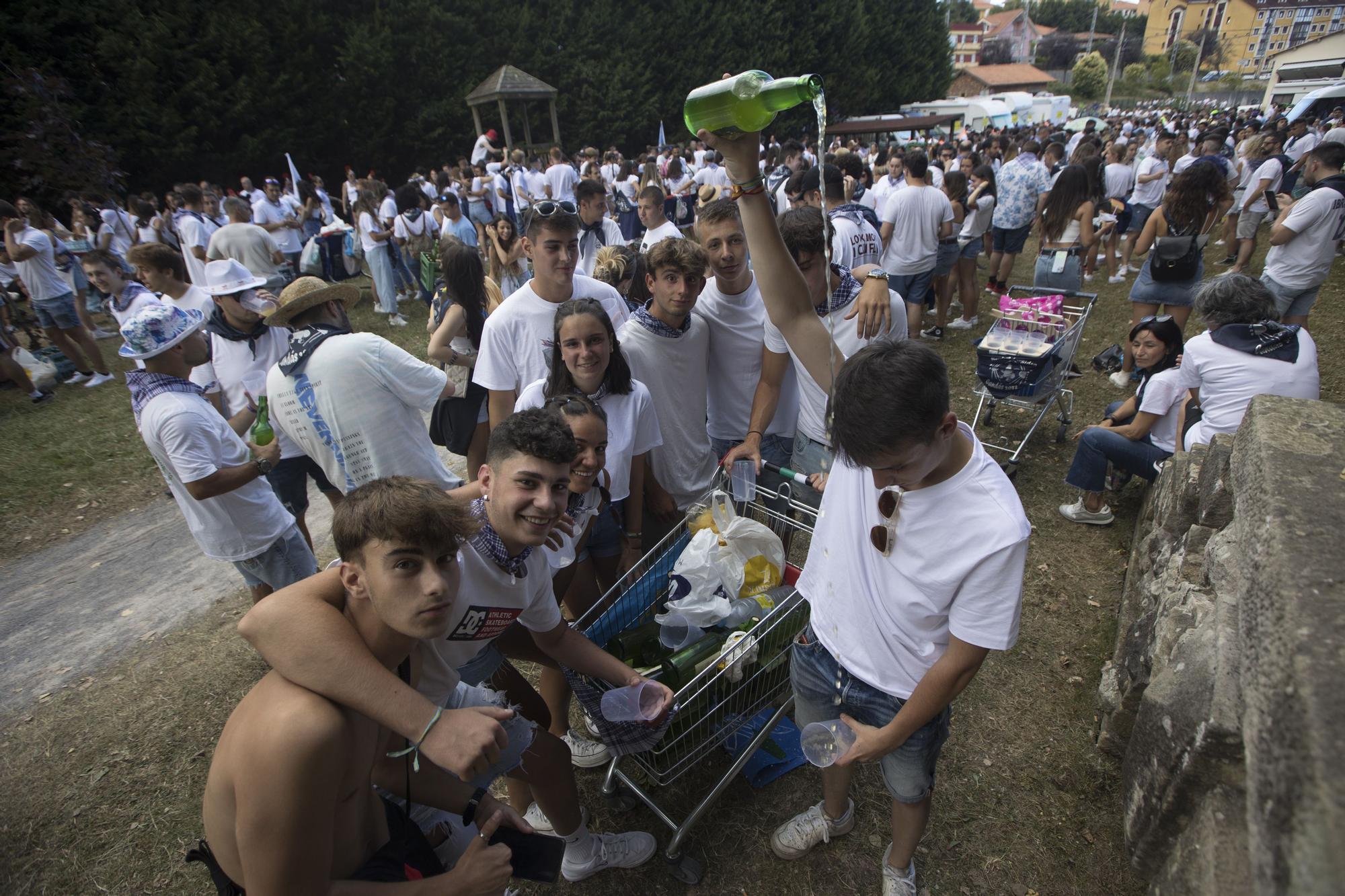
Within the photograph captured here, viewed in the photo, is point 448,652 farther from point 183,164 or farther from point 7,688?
point 183,164

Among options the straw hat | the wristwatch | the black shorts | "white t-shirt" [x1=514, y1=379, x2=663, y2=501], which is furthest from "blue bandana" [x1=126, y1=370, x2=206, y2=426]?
the wristwatch

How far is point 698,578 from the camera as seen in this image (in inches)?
A: 102

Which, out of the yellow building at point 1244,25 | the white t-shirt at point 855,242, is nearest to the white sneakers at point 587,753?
the white t-shirt at point 855,242

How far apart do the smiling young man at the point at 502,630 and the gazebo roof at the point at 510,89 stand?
2095cm

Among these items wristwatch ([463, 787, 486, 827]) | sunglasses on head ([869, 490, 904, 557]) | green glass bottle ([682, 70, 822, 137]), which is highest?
green glass bottle ([682, 70, 822, 137])

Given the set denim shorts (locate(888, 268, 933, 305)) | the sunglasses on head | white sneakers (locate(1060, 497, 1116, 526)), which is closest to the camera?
the sunglasses on head

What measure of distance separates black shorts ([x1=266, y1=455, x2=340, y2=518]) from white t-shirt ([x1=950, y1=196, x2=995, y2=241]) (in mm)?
7726

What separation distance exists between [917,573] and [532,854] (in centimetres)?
151

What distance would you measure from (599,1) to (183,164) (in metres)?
18.6

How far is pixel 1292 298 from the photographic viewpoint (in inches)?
239

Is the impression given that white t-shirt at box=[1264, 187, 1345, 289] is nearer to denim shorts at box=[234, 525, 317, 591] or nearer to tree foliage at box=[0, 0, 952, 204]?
denim shorts at box=[234, 525, 317, 591]

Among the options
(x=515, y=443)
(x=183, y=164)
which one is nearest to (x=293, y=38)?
(x=183, y=164)

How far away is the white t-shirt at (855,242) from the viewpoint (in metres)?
5.27

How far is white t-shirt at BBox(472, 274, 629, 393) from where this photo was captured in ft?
11.9
